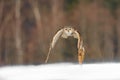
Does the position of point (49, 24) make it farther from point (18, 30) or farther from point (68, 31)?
point (68, 31)

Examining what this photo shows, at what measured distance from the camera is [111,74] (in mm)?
404

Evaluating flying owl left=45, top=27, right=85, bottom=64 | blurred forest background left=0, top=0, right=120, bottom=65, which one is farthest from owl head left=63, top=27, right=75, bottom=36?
blurred forest background left=0, top=0, right=120, bottom=65

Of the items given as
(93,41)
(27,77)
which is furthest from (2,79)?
(93,41)

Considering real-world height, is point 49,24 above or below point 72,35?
below

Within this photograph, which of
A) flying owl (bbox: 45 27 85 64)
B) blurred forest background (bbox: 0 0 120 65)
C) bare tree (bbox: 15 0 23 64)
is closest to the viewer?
flying owl (bbox: 45 27 85 64)

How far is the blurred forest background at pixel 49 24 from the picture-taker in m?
4.71

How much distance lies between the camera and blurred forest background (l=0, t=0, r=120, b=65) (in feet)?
15.5

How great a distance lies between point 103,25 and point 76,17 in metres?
0.31

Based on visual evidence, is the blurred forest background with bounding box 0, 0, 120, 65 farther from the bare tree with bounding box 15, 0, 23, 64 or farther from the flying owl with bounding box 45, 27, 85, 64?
the flying owl with bounding box 45, 27, 85, 64

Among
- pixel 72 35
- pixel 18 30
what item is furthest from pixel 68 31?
pixel 18 30

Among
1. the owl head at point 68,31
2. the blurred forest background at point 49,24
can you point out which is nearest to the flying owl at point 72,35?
the owl head at point 68,31

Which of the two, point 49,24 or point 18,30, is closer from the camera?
point 49,24

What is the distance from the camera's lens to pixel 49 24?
4.88 meters

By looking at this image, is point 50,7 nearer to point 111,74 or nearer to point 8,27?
point 8,27
